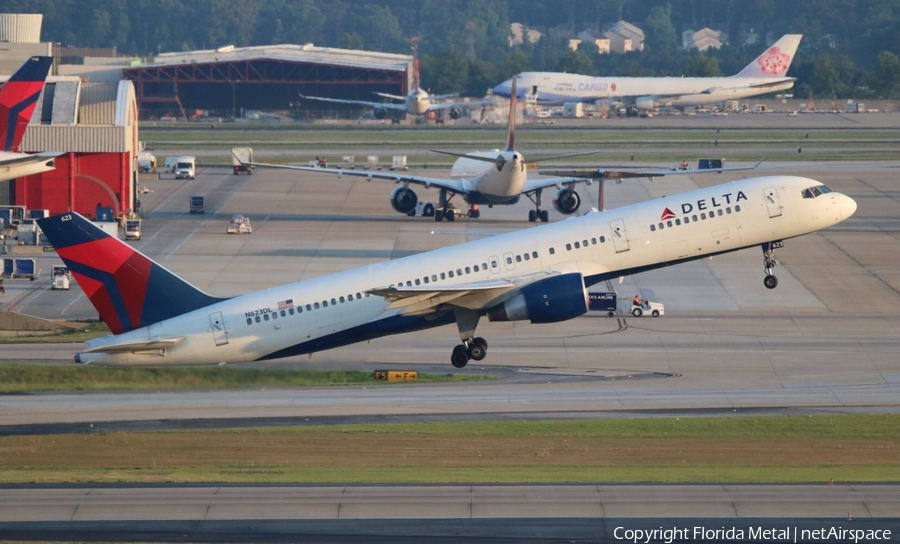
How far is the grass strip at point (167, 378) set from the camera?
57.5m

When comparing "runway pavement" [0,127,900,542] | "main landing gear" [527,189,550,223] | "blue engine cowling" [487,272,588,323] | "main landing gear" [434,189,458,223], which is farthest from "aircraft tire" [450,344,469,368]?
"main landing gear" [434,189,458,223]

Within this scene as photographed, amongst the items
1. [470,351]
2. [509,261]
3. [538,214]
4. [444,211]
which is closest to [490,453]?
[470,351]

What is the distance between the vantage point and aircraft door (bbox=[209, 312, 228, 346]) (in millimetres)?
52969

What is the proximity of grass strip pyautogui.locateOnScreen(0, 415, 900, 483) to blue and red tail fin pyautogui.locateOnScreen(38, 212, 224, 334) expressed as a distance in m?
4.81

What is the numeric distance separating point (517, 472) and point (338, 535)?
396 inches

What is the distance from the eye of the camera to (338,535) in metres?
37.3

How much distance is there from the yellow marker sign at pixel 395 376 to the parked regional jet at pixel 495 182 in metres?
42.1

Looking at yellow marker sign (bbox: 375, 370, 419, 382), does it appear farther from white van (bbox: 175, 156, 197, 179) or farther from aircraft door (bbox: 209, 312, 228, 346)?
white van (bbox: 175, 156, 197, 179)

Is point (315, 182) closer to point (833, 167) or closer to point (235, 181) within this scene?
point (235, 181)

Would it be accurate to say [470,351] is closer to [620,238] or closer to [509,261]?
[509,261]

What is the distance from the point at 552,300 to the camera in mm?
51844

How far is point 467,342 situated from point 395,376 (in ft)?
22.4

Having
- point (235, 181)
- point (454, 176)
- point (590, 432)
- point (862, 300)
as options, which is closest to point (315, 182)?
point (235, 181)

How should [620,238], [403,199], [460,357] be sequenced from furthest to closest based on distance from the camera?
1. [403,199]
2. [460,357]
3. [620,238]
